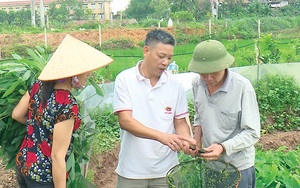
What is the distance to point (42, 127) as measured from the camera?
2008 millimetres

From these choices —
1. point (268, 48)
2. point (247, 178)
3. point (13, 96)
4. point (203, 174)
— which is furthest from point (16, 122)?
point (268, 48)

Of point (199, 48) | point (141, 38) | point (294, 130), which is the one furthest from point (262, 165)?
point (141, 38)

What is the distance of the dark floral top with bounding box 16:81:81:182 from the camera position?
76.9 inches

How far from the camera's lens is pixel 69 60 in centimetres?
206

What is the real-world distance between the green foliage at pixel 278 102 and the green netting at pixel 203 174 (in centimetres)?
454

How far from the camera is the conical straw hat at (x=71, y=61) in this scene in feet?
6.48

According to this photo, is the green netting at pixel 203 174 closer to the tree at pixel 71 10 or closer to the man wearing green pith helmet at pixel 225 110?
the man wearing green pith helmet at pixel 225 110

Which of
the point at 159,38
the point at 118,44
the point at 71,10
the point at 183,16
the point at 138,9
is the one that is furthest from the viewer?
the point at 71,10

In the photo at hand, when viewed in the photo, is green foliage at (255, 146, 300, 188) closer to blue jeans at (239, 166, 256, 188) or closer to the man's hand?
blue jeans at (239, 166, 256, 188)

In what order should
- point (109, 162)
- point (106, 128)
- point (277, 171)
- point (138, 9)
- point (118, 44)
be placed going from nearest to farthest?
1. point (277, 171)
2. point (109, 162)
3. point (106, 128)
4. point (118, 44)
5. point (138, 9)

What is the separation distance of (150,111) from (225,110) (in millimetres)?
399

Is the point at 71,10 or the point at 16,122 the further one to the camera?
the point at 71,10

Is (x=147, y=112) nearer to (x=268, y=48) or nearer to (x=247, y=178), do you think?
(x=247, y=178)

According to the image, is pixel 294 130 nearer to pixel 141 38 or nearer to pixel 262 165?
pixel 262 165
